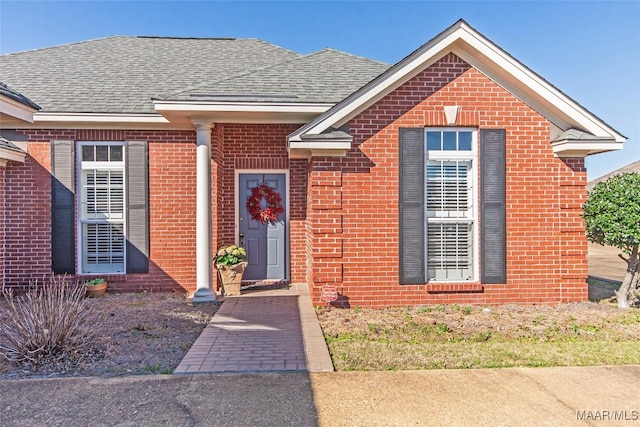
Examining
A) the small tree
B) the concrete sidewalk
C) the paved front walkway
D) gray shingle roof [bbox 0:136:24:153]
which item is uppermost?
gray shingle roof [bbox 0:136:24:153]

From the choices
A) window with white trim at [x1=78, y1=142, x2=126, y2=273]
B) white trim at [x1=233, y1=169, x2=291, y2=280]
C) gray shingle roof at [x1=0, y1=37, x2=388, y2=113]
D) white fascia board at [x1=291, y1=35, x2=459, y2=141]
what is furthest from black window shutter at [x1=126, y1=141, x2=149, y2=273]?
white fascia board at [x1=291, y1=35, x2=459, y2=141]

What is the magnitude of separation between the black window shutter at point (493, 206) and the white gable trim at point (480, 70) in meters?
0.91

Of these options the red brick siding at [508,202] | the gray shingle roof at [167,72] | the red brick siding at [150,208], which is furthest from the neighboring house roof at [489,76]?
the red brick siding at [150,208]

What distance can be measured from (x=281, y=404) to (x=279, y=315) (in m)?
2.92

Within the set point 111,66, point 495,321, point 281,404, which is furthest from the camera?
point 111,66

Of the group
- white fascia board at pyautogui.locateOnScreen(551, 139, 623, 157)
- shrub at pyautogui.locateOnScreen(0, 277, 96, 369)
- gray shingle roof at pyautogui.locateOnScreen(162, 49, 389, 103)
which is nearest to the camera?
shrub at pyautogui.locateOnScreen(0, 277, 96, 369)

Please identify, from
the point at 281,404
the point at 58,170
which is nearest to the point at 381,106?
the point at 281,404

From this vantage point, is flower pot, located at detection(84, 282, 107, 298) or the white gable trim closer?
the white gable trim

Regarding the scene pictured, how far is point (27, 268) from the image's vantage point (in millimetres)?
7953

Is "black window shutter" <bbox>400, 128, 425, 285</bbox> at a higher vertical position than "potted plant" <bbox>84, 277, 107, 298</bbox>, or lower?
higher

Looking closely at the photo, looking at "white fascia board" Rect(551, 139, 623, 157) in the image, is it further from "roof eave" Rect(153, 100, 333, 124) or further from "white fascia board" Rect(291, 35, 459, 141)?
"roof eave" Rect(153, 100, 333, 124)

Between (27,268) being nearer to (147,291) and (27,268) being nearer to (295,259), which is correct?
(147,291)

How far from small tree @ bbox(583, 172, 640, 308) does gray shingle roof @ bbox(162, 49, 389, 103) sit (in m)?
4.72

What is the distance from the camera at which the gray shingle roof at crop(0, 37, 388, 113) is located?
25.3ft
